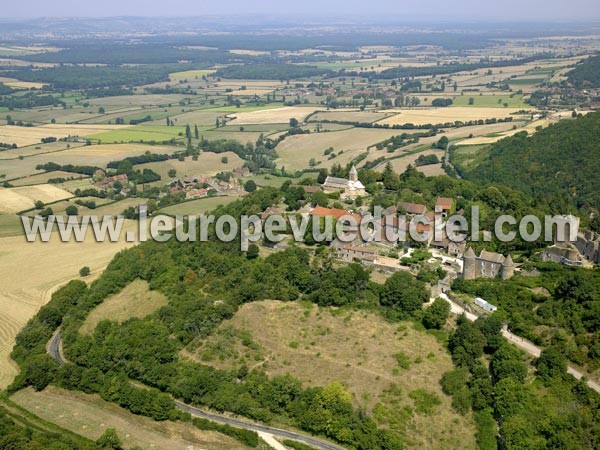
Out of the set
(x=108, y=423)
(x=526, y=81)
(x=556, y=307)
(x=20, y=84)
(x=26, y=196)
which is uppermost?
(x=556, y=307)

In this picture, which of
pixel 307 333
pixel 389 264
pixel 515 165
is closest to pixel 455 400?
pixel 307 333

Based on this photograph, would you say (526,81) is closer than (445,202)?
No

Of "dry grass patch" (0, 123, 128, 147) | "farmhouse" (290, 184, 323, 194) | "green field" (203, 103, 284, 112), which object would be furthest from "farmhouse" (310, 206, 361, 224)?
"green field" (203, 103, 284, 112)

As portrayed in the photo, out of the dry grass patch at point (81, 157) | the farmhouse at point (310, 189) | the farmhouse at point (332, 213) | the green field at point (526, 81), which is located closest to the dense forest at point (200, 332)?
the farmhouse at point (332, 213)

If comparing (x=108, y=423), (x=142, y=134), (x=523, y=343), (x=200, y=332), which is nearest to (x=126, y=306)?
(x=200, y=332)

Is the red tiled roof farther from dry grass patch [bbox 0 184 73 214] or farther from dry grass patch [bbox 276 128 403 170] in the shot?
dry grass patch [bbox 0 184 73 214]

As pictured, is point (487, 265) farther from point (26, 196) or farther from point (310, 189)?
point (26, 196)
